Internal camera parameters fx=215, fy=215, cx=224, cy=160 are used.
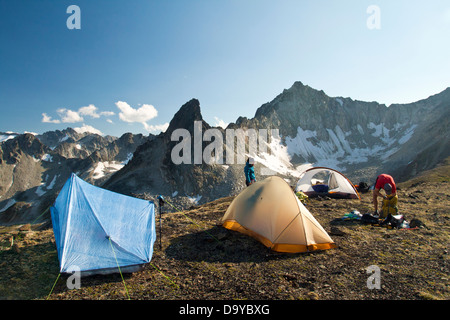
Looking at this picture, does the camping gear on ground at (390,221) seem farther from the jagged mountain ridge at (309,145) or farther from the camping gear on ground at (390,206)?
the jagged mountain ridge at (309,145)

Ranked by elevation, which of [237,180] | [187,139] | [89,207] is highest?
[187,139]

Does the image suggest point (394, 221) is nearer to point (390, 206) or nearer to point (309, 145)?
point (390, 206)

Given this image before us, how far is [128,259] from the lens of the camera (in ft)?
21.9

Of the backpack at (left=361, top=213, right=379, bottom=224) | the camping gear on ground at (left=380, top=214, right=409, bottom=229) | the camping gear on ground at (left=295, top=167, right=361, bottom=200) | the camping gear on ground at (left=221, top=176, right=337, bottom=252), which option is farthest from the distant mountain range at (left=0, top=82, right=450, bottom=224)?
the camping gear on ground at (left=221, top=176, right=337, bottom=252)

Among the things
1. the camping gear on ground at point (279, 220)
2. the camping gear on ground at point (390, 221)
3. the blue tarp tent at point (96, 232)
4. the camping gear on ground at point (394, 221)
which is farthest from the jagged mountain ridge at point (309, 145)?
the blue tarp tent at point (96, 232)

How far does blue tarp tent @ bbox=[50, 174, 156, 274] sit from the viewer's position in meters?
6.38

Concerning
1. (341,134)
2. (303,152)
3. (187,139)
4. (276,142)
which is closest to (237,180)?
(187,139)

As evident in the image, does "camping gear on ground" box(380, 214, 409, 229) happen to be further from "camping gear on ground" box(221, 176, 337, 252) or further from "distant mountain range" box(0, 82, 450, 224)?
"distant mountain range" box(0, 82, 450, 224)

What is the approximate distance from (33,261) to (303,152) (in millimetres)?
157211

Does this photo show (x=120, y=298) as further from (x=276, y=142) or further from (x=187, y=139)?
(x=276, y=142)

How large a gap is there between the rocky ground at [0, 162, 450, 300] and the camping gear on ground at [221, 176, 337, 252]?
1.16 ft

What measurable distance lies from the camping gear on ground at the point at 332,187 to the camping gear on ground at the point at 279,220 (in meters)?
9.72
